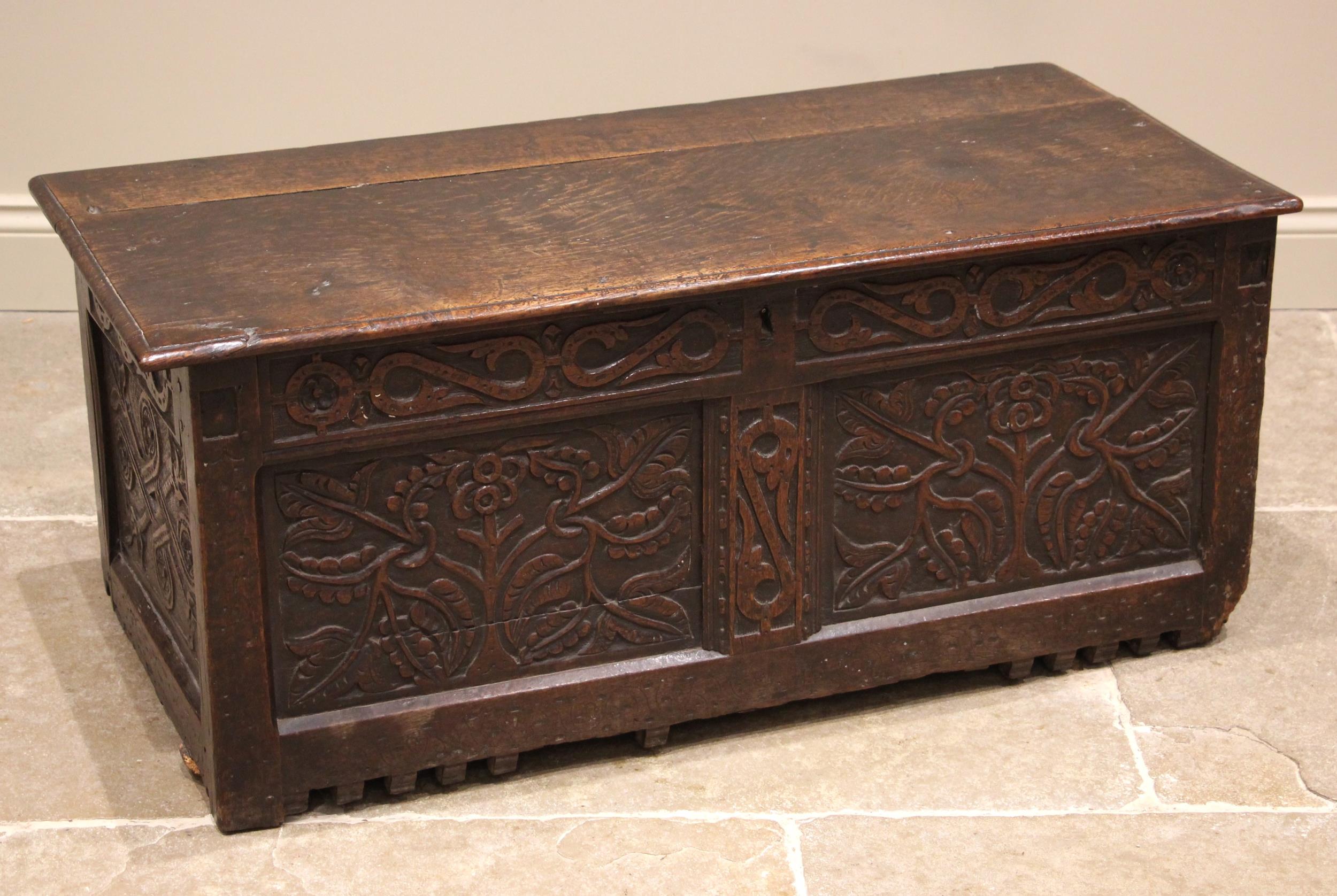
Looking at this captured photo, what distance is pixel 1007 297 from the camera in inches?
114

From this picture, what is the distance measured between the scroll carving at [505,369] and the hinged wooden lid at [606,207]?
6cm

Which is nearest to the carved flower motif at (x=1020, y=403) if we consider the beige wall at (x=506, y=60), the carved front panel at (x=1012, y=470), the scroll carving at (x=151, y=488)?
the carved front panel at (x=1012, y=470)

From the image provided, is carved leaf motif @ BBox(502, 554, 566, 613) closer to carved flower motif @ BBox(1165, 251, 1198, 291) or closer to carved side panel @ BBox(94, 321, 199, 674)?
carved side panel @ BBox(94, 321, 199, 674)

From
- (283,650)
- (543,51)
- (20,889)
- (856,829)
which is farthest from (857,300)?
(543,51)

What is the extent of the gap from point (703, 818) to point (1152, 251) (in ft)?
3.30

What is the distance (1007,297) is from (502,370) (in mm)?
720

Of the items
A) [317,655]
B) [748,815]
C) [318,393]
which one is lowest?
[748,815]

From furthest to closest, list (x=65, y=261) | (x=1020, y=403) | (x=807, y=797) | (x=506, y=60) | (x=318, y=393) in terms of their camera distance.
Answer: (x=65, y=261), (x=506, y=60), (x=1020, y=403), (x=807, y=797), (x=318, y=393)

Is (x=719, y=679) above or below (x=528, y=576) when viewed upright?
below

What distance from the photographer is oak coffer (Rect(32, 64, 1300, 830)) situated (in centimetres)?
266

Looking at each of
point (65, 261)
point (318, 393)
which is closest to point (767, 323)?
point (318, 393)

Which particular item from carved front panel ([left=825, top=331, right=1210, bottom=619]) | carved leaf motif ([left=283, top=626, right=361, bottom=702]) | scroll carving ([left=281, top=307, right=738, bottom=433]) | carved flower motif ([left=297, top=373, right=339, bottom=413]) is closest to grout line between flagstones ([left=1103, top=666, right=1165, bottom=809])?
carved front panel ([left=825, top=331, right=1210, bottom=619])

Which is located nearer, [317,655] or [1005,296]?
[317,655]

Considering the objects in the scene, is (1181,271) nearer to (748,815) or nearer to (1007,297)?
(1007,297)
